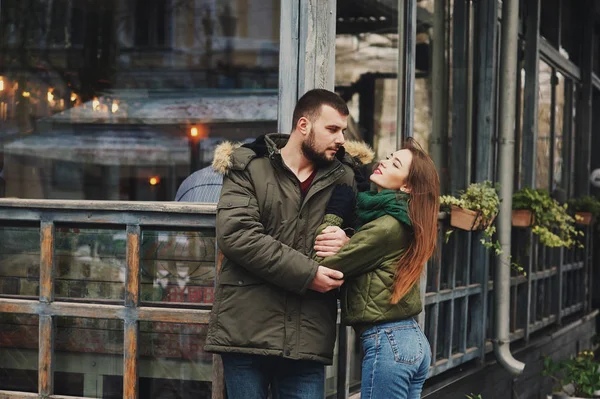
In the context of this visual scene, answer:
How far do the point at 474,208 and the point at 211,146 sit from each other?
4120mm

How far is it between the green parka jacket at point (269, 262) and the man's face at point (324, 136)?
0.10m

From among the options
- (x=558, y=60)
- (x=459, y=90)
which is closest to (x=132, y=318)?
(x=459, y=90)

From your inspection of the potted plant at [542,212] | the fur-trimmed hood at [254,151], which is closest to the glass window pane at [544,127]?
the potted plant at [542,212]

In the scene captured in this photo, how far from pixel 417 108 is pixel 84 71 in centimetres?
478

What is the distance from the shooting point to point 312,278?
400cm

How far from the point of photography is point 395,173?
13.6ft

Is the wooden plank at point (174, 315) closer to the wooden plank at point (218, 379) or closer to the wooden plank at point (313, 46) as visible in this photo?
the wooden plank at point (218, 379)

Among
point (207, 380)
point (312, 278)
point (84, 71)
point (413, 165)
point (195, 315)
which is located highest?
point (84, 71)

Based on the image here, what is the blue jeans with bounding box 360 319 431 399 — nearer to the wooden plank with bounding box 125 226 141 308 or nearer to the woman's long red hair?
the woman's long red hair

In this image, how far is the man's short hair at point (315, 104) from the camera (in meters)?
4.20

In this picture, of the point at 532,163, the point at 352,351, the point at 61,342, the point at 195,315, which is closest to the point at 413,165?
the point at 195,315

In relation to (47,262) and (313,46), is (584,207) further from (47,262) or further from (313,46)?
(47,262)

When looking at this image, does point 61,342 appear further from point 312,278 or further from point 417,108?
point 417,108

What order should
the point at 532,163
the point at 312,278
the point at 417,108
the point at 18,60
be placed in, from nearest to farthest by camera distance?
the point at 312,278 < the point at 417,108 < the point at 532,163 < the point at 18,60
